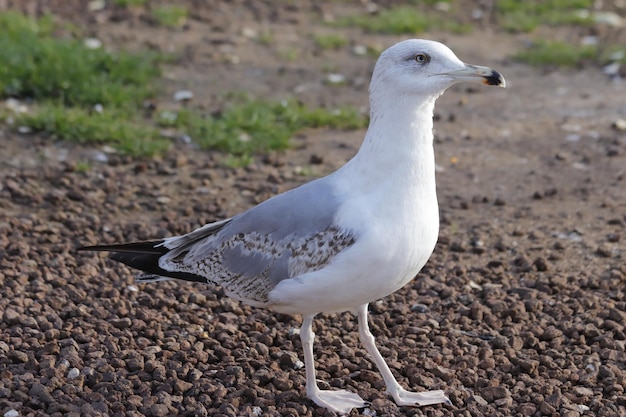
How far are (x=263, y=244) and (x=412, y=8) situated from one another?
7162mm

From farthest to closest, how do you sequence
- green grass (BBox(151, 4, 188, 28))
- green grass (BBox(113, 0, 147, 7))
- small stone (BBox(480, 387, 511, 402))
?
green grass (BBox(113, 0, 147, 7)) → green grass (BBox(151, 4, 188, 28)) → small stone (BBox(480, 387, 511, 402))

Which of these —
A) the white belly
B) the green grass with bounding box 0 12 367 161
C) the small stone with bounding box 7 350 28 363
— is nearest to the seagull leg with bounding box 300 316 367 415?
the white belly

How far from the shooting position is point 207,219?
264 inches

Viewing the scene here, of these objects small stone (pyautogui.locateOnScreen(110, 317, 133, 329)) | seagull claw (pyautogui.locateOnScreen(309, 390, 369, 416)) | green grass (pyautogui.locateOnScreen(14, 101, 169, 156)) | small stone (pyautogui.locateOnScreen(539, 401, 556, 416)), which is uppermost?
A: small stone (pyautogui.locateOnScreen(539, 401, 556, 416))

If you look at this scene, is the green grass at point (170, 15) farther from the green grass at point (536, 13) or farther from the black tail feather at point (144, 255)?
the black tail feather at point (144, 255)

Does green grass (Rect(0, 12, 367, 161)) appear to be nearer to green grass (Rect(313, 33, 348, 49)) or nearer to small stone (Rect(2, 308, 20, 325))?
green grass (Rect(313, 33, 348, 49))

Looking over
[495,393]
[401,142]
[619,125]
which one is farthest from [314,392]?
[619,125]

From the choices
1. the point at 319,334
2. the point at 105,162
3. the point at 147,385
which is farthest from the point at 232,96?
the point at 147,385

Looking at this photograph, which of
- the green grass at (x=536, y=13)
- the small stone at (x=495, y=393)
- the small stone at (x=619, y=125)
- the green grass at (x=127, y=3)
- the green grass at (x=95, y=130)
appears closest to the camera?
the small stone at (x=495, y=393)

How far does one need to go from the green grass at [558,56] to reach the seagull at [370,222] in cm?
592

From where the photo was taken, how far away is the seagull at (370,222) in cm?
418

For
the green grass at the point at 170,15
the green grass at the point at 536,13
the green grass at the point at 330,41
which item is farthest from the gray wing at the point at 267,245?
the green grass at the point at 536,13

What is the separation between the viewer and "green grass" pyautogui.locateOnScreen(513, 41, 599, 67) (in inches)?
392

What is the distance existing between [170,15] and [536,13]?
3.98 metres
